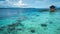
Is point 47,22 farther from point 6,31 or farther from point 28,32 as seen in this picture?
point 6,31

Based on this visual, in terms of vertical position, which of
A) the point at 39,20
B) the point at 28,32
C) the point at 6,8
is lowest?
the point at 28,32

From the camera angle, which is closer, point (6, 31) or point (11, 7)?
point (6, 31)

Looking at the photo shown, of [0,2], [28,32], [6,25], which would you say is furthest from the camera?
[0,2]

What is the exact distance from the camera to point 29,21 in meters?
1.72

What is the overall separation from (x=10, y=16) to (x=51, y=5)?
0.63m

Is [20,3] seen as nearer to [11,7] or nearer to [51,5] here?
[11,7]

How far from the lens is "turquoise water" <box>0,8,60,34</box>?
1578mm

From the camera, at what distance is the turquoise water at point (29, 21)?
1.58 m

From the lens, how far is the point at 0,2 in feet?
5.83

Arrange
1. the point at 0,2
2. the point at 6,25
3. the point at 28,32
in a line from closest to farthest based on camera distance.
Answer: the point at 28,32 < the point at 6,25 < the point at 0,2

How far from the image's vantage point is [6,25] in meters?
1.67

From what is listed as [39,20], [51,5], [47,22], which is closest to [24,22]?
[39,20]

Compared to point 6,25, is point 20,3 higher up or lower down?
higher up

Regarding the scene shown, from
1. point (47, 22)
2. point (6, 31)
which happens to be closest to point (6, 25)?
point (6, 31)
